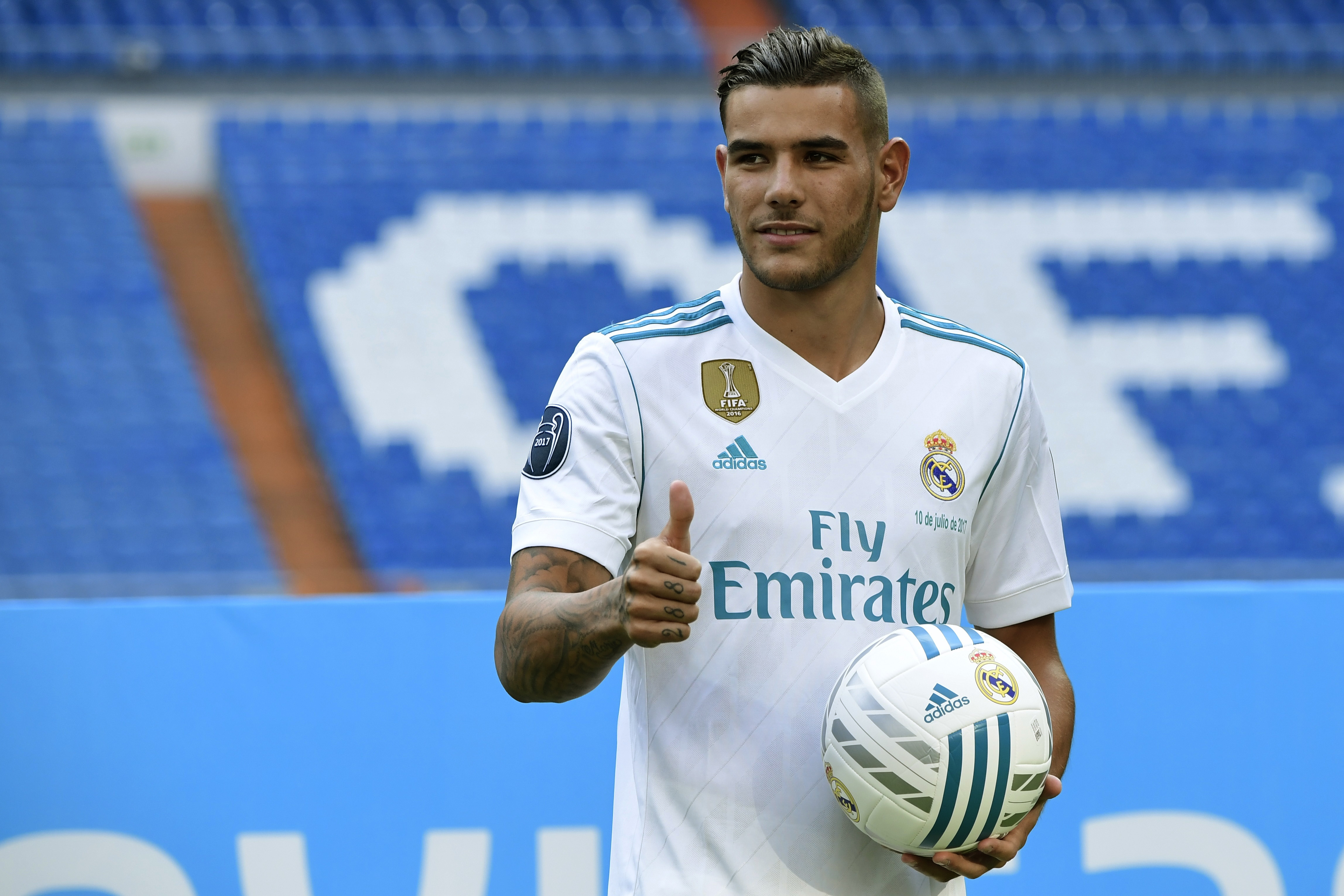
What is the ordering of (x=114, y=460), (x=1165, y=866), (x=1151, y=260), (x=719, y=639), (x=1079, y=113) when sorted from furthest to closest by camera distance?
(x=1079, y=113), (x=1151, y=260), (x=114, y=460), (x=1165, y=866), (x=719, y=639)

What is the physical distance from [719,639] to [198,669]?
4.90ft

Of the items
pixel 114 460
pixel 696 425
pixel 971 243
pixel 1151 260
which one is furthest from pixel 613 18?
pixel 696 425

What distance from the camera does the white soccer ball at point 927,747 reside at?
1.76 m

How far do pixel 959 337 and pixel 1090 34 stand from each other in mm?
12371

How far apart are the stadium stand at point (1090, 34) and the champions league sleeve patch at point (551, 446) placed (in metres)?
11.4

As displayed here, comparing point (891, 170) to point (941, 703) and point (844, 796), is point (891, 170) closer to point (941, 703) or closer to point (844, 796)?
point (941, 703)

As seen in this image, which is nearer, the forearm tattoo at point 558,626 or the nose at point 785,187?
the forearm tattoo at point 558,626

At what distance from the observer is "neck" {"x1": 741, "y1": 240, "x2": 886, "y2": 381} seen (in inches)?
77.8

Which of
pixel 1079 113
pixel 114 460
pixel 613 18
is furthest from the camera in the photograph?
pixel 613 18

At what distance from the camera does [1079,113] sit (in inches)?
483

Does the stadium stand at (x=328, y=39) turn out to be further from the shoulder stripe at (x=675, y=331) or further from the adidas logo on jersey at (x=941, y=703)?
the adidas logo on jersey at (x=941, y=703)

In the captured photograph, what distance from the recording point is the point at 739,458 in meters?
1.89

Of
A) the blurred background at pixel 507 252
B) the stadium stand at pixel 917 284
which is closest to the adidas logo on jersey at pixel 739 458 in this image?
the blurred background at pixel 507 252

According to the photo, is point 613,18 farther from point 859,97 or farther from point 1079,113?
point 859,97
